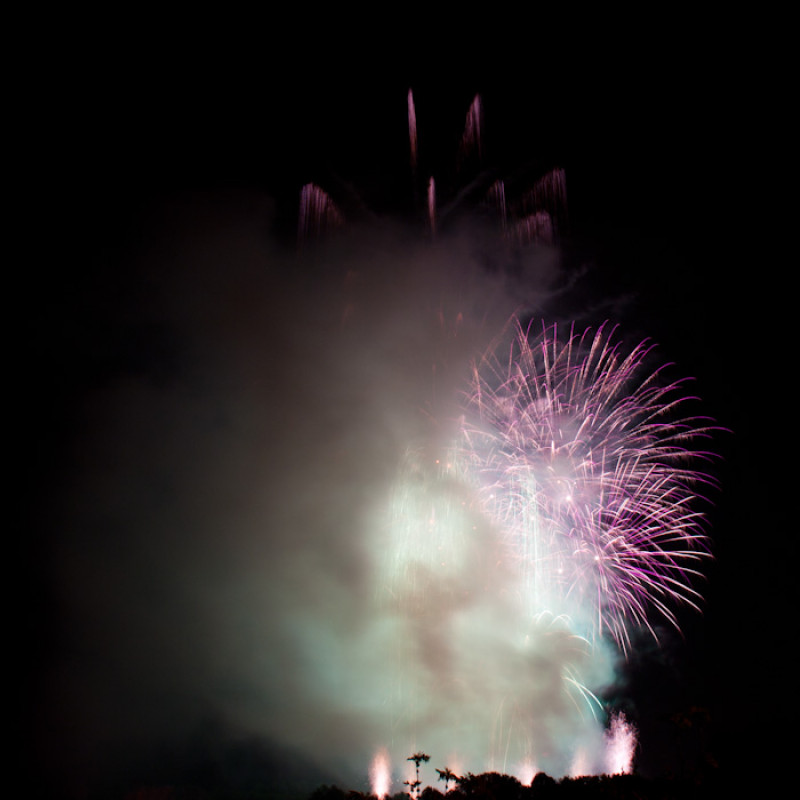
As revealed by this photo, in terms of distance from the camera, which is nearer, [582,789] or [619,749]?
[582,789]

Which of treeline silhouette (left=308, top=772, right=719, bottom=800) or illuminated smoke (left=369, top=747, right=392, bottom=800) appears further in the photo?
illuminated smoke (left=369, top=747, right=392, bottom=800)

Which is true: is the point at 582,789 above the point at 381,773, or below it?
above

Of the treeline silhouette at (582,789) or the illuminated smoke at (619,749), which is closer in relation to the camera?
the treeline silhouette at (582,789)

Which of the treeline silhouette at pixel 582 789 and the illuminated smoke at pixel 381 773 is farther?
the illuminated smoke at pixel 381 773

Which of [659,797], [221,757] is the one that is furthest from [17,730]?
[659,797]

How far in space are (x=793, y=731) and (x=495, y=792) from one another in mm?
28204

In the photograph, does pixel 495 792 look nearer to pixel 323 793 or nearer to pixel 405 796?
pixel 405 796

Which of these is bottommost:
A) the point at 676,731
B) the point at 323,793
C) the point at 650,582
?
the point at 323,793

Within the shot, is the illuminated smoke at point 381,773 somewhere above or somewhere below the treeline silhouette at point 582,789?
below

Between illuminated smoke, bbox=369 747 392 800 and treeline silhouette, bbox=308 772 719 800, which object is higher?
treeline silhouette, bbox=308 772 719 800

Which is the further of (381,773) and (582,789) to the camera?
(381,773)

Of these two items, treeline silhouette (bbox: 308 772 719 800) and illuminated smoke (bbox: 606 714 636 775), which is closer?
treeline silhouette (bbox: 308 772 719 800)

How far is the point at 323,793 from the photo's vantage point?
2790 inches

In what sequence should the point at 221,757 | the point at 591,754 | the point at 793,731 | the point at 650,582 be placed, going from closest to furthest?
the point at 650,582 < the point at 793,731 < the point at 591,754 < the point at 221,757
